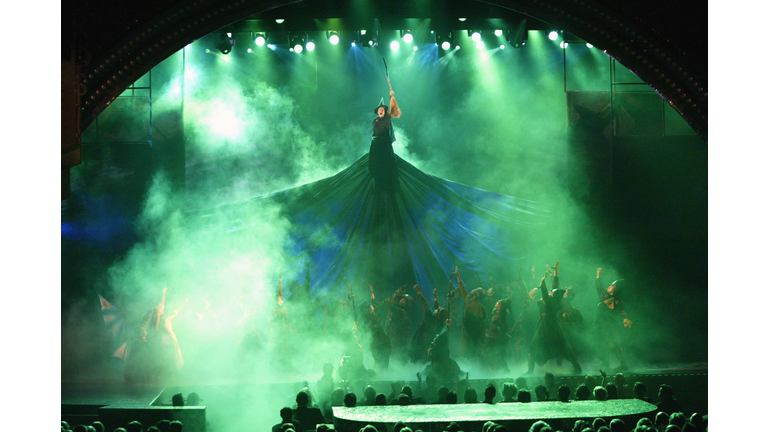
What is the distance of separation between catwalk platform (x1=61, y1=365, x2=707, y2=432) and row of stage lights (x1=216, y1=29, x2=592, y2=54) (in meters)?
4.92

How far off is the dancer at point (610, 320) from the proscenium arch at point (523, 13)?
5.86 metres

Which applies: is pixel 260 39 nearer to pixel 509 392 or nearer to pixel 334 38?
pixel 334 38

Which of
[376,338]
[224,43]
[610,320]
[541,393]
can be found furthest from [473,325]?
Result: [224,43]

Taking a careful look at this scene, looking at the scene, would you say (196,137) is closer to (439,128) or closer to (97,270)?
(97,270)

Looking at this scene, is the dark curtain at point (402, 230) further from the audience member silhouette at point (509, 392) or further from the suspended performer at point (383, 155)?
the audience member silhouette at point (509, 392)

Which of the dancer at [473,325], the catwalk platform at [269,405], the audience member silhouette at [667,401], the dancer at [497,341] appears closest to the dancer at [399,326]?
the dancer at [473,325]

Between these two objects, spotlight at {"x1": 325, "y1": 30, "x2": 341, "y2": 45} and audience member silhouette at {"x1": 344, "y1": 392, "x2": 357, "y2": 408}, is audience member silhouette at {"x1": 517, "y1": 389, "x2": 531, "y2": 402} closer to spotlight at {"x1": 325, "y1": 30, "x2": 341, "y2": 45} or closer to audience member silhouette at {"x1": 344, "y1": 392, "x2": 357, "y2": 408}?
audience member silhouette at {"x1": 344, "y1": 392, "x2": 357, "y2": 408}

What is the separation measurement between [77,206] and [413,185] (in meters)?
5.25

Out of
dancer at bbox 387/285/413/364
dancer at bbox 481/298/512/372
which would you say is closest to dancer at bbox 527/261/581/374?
dancer at bbox 481/298/512/372

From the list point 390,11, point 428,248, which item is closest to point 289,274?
point 428,248

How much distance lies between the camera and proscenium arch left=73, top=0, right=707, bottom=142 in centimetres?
284

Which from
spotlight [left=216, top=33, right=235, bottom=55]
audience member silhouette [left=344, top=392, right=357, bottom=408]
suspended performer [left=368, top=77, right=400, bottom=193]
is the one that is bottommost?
audience member silhouette [left=344, top=392, right=357, bottom=408]

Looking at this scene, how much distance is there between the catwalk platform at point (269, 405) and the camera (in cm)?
452

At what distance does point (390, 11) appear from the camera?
8062 millimetres
